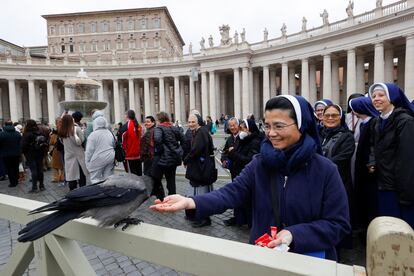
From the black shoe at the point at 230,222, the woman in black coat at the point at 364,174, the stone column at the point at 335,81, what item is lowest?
the black shoe at the point at 230,222

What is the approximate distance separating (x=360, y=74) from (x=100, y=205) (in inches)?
1435

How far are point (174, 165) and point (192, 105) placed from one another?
40.2 metres

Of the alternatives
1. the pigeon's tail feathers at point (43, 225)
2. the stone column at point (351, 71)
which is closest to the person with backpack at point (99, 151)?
the pigeon's tail feathers at point (43, 225)

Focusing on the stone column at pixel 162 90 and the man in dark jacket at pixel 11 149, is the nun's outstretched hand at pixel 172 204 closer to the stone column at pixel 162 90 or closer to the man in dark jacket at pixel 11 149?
the man in dark jacket at pixel 11 149

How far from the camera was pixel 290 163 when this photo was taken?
6.12ft

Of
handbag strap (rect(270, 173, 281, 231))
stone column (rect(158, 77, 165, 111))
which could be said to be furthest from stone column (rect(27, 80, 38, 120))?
handbag strap (rect(270, 173, 281, 231))

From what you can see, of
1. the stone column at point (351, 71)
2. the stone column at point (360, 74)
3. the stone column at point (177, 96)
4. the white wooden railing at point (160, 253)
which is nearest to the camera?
the white wooden railing at point (160, 253)

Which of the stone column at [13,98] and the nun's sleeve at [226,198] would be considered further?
the stone column at [13,98]

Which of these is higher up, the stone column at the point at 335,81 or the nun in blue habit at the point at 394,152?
the stone column at the point at 335,81

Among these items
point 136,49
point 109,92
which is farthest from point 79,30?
point 109,92

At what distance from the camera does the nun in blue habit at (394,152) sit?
11.7ft

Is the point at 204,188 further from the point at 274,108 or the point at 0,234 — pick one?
the point at 274,108

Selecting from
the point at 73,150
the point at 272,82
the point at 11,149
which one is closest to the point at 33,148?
the point at 11,149

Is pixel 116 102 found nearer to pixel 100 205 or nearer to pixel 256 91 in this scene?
pixel 256 91
